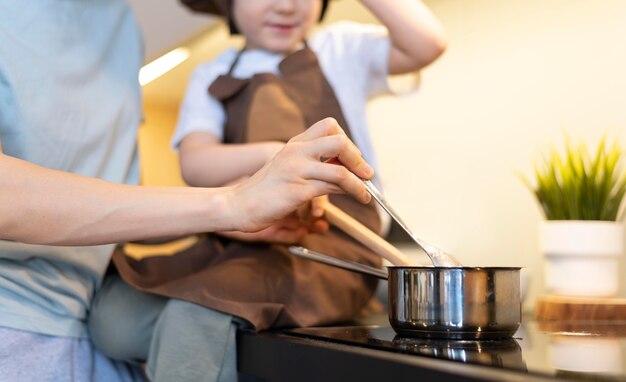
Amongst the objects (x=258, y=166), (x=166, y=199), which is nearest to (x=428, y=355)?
(x=166, y=199)

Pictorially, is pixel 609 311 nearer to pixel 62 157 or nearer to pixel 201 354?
pixel 201 354

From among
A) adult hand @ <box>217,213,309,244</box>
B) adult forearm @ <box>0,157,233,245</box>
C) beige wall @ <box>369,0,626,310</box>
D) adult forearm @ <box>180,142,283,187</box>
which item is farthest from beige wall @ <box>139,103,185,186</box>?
adult forearm @ <box>0,157,233,245</box>

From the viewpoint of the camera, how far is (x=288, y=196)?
0.65 meters

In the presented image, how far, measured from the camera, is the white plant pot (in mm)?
888

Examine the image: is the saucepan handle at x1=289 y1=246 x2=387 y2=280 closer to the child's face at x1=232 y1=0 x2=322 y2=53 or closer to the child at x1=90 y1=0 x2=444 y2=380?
the child at x1=90 y1=0 x2=444 y2=380

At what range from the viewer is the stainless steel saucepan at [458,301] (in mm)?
608

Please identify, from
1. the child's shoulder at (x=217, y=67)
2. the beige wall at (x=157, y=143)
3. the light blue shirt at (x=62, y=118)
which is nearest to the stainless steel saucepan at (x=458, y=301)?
the light blue shirt at (x=62, y=118)

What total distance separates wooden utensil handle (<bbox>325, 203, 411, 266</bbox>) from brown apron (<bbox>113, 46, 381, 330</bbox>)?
0.24 ft

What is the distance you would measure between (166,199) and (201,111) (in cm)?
32

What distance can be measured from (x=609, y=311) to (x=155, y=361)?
52 cm

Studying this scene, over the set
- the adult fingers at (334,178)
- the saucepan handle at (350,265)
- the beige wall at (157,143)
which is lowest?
the saucepan handle at (350,265)

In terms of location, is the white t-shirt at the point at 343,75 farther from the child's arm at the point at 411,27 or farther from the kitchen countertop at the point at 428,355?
the kitchen countertop at the point at 428,355

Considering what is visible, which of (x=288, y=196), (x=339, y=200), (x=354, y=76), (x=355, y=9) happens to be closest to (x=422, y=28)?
(x=354, y=76)

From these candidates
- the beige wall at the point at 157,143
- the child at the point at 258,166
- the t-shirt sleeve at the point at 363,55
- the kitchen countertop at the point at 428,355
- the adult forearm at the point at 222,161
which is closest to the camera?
the kitchen countertop at the point at 428,355
